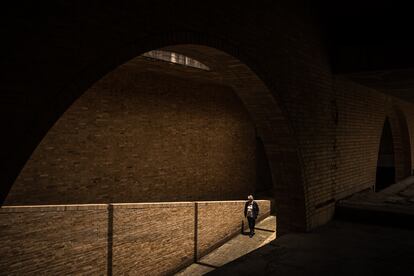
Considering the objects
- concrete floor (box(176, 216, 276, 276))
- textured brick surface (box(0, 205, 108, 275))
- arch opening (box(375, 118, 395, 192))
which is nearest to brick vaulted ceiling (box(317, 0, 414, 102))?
concrete floor (box(176, 216, 276, 276))

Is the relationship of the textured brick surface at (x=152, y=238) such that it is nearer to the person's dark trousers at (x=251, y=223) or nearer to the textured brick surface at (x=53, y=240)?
the textured brick surface at (x=53, y=240)

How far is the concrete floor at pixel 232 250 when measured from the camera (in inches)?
388

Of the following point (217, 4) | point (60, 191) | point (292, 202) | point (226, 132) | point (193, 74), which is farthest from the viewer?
point (226, 132)

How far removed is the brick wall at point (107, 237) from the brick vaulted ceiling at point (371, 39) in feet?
18.8

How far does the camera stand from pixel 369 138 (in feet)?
29.2

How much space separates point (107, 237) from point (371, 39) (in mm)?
7398

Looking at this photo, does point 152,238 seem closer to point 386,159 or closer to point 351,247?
point 351,247

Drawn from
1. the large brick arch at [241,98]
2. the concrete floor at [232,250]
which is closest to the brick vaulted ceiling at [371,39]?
the large brick arch at [241,98]

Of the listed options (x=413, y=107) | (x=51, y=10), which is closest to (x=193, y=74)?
(x=51, y=10)

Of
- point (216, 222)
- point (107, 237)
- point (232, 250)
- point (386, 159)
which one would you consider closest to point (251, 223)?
point (232, 250)

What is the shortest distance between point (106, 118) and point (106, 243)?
3.65 m

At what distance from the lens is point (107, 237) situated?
8008 mm

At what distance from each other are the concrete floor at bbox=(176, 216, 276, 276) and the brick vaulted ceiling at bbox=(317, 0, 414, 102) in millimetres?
6136

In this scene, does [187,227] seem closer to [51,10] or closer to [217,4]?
[217,4]
